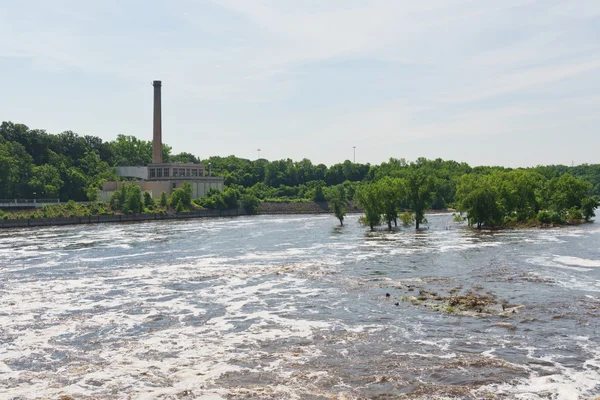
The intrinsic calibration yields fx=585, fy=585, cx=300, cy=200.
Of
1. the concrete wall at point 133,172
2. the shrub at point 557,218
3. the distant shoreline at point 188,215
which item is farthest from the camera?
the concrete wall at point 133,172

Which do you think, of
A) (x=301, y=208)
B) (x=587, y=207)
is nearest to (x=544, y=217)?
(x=587, y=207)

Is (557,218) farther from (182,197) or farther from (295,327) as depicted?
(182,197)

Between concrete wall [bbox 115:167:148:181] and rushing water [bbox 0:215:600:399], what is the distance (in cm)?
9362

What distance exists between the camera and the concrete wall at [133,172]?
487 feet

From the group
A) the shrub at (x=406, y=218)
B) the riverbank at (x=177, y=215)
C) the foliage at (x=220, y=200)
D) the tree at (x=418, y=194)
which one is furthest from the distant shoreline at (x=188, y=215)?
the tree at (x=418, y=194)

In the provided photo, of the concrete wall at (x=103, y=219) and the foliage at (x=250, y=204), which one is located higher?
the foliage at (x=250, y=204)

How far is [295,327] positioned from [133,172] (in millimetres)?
130288

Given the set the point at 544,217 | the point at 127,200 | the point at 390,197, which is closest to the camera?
the point at 390,197

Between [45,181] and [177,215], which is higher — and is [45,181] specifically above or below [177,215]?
above

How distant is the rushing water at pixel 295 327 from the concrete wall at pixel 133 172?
9362 cm

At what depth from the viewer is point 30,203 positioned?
114188 mm

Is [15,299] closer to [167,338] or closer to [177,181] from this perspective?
[167,338]

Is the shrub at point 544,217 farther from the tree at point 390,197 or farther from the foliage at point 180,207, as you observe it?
the foliage at point 180,207

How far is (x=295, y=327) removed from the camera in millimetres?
28922
